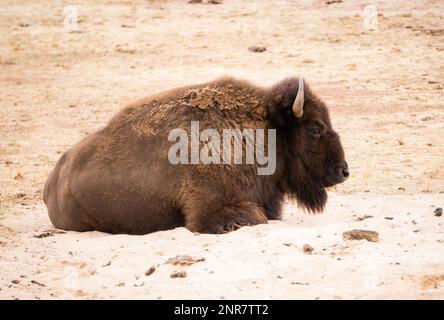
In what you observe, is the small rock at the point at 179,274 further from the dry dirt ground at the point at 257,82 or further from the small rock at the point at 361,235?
the small rock at the point at 361,235

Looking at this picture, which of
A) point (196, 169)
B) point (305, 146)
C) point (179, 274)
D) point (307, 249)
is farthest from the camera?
point (305, 146)

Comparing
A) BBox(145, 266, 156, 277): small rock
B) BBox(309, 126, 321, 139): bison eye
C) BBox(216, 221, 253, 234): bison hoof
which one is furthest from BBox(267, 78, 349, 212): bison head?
BBox(145, 266, 156, 277): small rock

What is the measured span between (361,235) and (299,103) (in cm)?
158

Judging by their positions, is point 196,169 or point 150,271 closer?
point 150,271

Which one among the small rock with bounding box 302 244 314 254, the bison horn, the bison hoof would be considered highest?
the bison horn

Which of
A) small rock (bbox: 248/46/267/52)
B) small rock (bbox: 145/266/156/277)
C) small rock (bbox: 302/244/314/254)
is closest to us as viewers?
small rock (bbox: 145/266/156/277)

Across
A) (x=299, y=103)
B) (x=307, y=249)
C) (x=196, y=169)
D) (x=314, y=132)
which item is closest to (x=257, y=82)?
(x=314, y=132)

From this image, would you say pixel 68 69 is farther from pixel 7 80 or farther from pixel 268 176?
pixel 268 176

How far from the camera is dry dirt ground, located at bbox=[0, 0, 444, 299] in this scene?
6172 millimetres

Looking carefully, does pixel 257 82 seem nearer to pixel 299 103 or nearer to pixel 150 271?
pixel 299 103

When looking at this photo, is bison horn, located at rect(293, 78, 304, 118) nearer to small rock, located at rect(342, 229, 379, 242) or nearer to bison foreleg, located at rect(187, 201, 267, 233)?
bison foreleg, located at rect(187, 201, 267, 233)

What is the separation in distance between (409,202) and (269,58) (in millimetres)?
9291

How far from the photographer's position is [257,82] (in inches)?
615

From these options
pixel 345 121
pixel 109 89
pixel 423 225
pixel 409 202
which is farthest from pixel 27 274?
pixel 109 89
